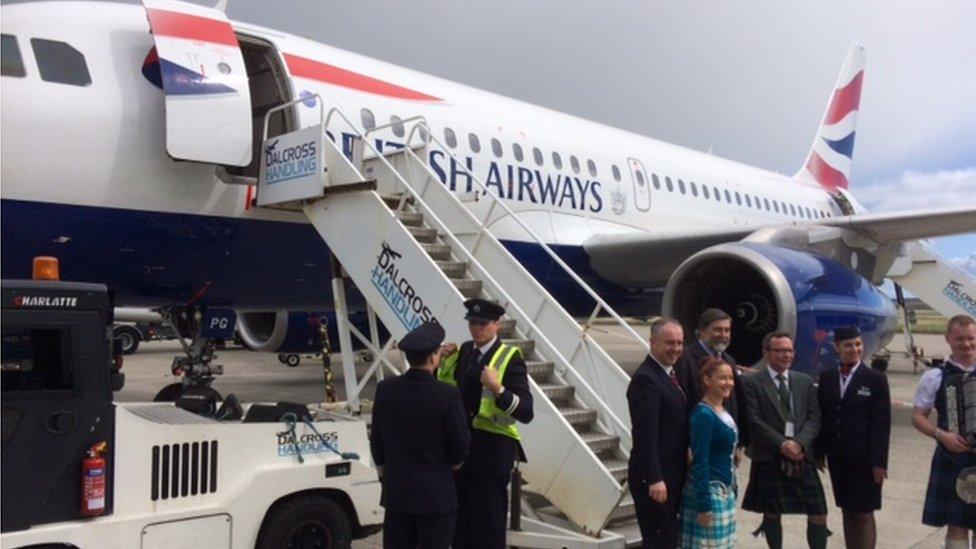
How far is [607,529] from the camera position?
4.49 m

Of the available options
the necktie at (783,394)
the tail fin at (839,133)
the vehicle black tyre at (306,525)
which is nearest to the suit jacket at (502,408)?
the vehicle black tyre at (306,525)

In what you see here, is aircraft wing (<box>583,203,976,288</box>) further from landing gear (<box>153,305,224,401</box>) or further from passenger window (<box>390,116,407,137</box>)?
Answer: landing gear (<box>153,305,224,401</box>)

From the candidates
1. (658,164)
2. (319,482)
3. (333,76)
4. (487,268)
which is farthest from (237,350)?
(319,482)

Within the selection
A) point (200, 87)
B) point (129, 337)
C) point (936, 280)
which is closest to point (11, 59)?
point (200, 87)

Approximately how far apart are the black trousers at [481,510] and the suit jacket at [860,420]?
5.95 ft

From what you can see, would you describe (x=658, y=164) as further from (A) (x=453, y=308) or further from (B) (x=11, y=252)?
(B) (x=11, y=252)

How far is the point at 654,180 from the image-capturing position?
37.7 feet

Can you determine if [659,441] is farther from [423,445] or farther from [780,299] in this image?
[780,299]

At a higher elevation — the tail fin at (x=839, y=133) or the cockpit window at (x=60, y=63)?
the tail fin at (x=839, y=133)

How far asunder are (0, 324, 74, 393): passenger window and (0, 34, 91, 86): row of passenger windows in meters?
3.14

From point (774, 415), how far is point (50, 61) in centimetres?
529

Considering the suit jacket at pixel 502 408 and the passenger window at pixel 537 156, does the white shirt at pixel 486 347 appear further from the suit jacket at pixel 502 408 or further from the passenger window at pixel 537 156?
the passenger window at pixel 537 156

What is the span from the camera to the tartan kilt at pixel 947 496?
425 centimetres

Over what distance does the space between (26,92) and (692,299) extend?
20.2 feet
